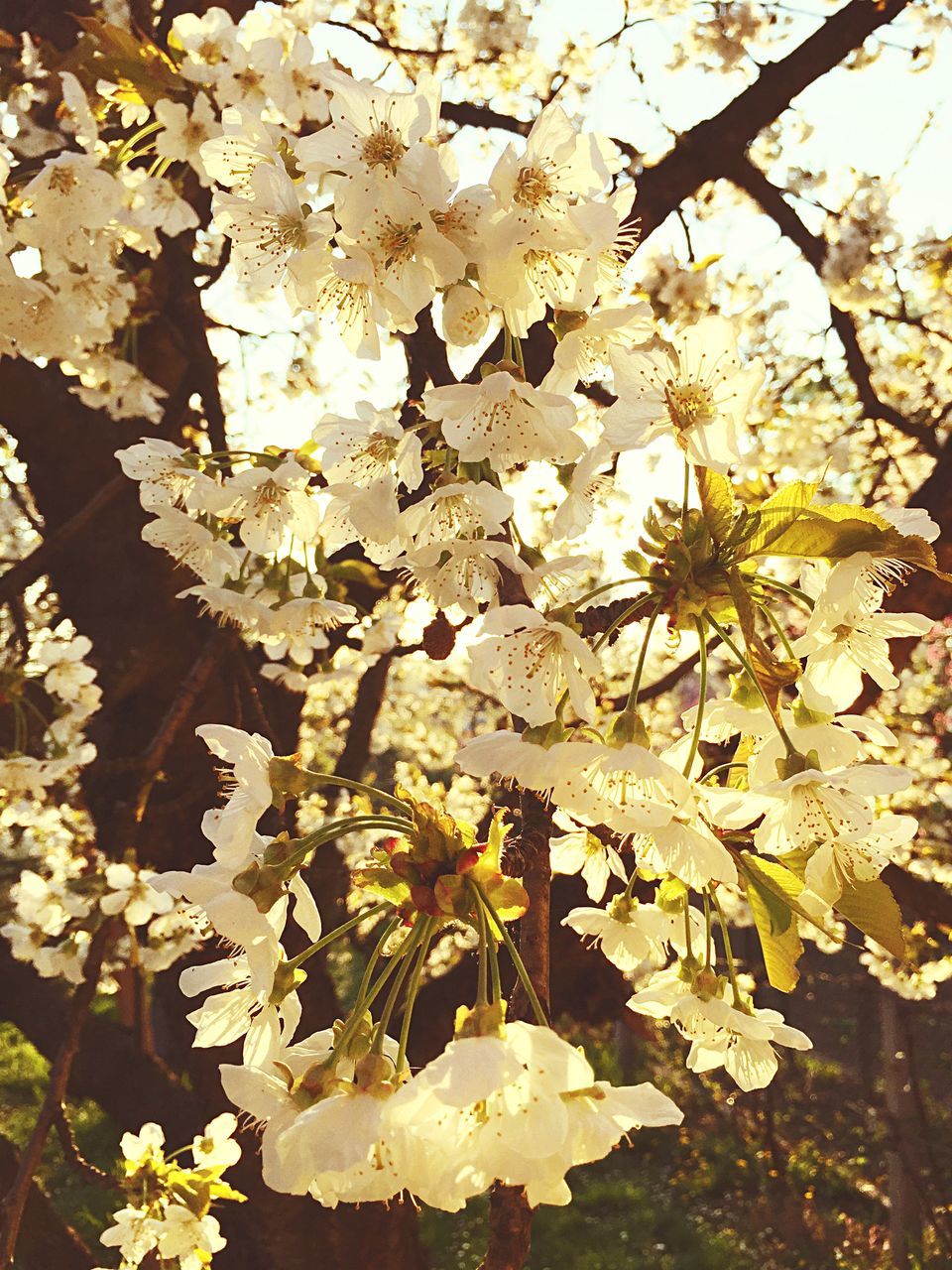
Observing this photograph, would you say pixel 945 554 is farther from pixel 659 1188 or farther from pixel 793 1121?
pixel 793 1121

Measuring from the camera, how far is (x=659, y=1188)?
6.95 metres

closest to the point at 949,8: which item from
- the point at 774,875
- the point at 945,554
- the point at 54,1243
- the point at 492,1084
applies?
the point at 945,554

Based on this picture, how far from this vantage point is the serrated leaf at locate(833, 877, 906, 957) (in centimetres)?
74

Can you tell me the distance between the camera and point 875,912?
75 cm

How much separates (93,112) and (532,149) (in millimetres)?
1479

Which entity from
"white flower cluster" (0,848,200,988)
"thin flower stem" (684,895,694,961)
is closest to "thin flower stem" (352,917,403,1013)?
"thin flower stem" (684,895,694,961)

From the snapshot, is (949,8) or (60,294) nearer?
(60,294)

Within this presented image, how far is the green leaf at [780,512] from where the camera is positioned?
30.6 inches

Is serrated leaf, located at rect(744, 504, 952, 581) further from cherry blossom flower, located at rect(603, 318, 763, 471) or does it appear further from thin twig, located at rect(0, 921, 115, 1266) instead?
thin twig, located at rect(0, 921, 115, 1266)

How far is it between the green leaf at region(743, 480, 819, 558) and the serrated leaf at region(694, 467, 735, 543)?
0.13 feet

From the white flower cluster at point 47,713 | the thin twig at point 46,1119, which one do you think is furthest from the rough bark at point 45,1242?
the thin twig at point 46,1119

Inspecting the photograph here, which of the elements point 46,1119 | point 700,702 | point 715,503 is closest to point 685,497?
point 715,503

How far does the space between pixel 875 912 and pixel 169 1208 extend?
1.54m

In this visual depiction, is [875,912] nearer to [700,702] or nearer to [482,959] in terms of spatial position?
[700,702]
